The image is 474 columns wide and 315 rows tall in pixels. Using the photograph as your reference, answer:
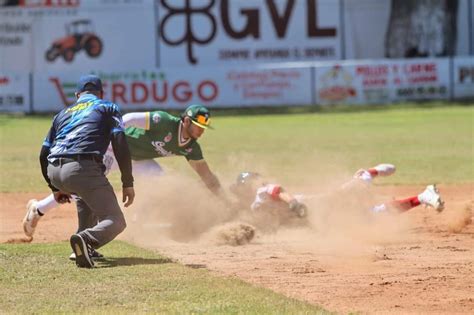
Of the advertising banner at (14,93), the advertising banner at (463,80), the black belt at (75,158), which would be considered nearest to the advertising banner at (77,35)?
the advertising banner at (14,93)

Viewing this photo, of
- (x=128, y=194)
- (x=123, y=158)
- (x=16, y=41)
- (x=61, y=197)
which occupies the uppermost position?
(x=16, y=41)

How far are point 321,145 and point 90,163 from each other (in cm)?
1472

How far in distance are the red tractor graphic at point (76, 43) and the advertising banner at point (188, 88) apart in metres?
3.96

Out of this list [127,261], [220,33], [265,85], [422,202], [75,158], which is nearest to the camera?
[75,158]

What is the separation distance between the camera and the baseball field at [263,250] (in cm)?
798

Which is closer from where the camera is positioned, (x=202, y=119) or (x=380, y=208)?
(x=202, y=119)

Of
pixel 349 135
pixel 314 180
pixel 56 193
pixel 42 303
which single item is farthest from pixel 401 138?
pixel 42 303

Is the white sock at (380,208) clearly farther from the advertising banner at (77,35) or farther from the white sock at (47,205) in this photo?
the advertising banner at (77,35)

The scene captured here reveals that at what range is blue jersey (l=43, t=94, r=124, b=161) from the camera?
9617 mm

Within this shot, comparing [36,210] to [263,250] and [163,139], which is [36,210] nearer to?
[163,139]

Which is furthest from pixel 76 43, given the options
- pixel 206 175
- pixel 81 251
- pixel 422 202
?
pixel 81 251

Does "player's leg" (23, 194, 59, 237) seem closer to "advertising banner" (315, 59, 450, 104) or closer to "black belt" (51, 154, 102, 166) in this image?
"black belt" (51, 154, 102, 166)

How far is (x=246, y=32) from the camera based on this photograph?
4306cm

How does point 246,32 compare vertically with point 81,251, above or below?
above
